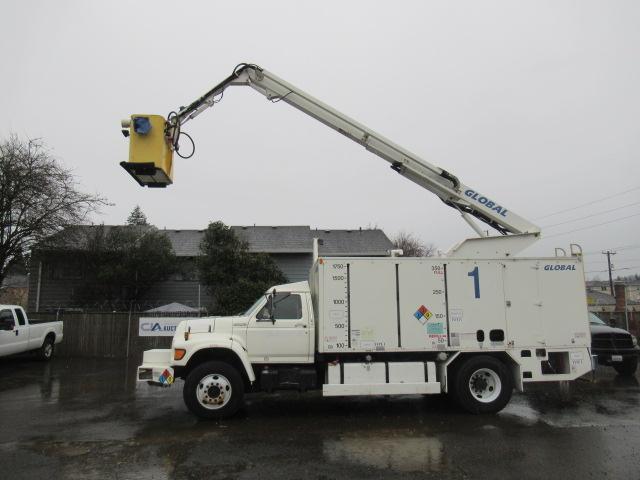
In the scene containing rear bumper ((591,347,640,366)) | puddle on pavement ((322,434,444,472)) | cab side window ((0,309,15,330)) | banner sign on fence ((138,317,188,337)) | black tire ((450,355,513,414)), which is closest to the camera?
puddle on pavement ((322,434,444,472))

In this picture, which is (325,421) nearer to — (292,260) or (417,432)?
(417,432)

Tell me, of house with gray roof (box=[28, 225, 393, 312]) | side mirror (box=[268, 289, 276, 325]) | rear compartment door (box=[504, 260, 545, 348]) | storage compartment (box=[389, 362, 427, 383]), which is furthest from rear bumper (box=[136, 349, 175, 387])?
house with gray roof (box=[28, 225, 393, 312])

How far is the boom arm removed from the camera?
9.26 meters

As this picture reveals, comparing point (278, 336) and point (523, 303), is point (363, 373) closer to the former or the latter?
point (278, 336)

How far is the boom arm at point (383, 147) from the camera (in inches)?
364

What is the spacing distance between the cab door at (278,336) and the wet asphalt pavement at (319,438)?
1.07 metres

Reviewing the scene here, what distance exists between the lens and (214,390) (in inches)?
302

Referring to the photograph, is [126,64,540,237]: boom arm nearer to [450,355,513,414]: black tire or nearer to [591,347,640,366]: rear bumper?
[450,355,513,414]: black tire

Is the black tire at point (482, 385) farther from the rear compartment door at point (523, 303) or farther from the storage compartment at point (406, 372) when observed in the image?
the storage compartment at point (406, 372)

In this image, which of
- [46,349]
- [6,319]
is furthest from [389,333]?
[46,349]

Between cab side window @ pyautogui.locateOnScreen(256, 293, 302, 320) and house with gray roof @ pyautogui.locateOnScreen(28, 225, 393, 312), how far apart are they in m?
16.5

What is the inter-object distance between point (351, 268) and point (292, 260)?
65.6 feet

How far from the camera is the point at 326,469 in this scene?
17.9 feet

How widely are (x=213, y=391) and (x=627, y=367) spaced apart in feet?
37.8
